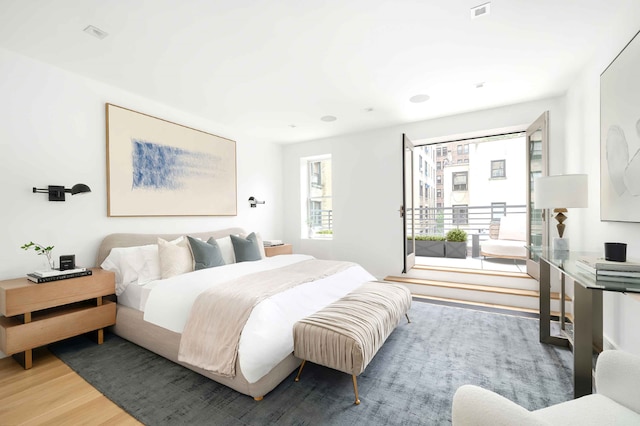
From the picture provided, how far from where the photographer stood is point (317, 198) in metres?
6.04

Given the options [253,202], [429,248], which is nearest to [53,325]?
[253,202]

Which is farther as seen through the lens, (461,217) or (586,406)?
(461,217)

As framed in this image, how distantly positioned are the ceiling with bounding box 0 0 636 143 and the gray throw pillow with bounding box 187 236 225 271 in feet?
6.11

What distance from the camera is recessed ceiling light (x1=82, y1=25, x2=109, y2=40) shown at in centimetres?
224

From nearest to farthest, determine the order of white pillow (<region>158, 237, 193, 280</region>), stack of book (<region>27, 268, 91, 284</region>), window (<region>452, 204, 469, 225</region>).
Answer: stack of book (<region>27, 268, 91, 284</region>) < white pillow (<region>158, 237, 193, 280</region>) < window (<region>452, 204, 469, 225</region>)

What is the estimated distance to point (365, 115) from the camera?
4.32 m

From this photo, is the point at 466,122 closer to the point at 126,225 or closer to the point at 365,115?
the point at 365,115

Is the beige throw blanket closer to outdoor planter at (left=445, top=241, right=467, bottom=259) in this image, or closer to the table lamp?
the table lamp

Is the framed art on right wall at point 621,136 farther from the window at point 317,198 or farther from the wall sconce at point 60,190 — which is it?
the wall sconce at point 60,190

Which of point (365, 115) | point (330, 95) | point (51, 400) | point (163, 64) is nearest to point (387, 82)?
point (330, 95)

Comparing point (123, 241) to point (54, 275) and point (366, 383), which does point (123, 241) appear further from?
point (366, 383)

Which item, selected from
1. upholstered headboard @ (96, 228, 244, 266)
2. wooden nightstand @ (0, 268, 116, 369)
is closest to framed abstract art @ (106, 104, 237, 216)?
upholstered headboard @ (96, 228, 244, 266)

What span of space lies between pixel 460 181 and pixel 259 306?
10.3m

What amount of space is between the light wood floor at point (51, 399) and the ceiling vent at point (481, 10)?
11.8 feet
